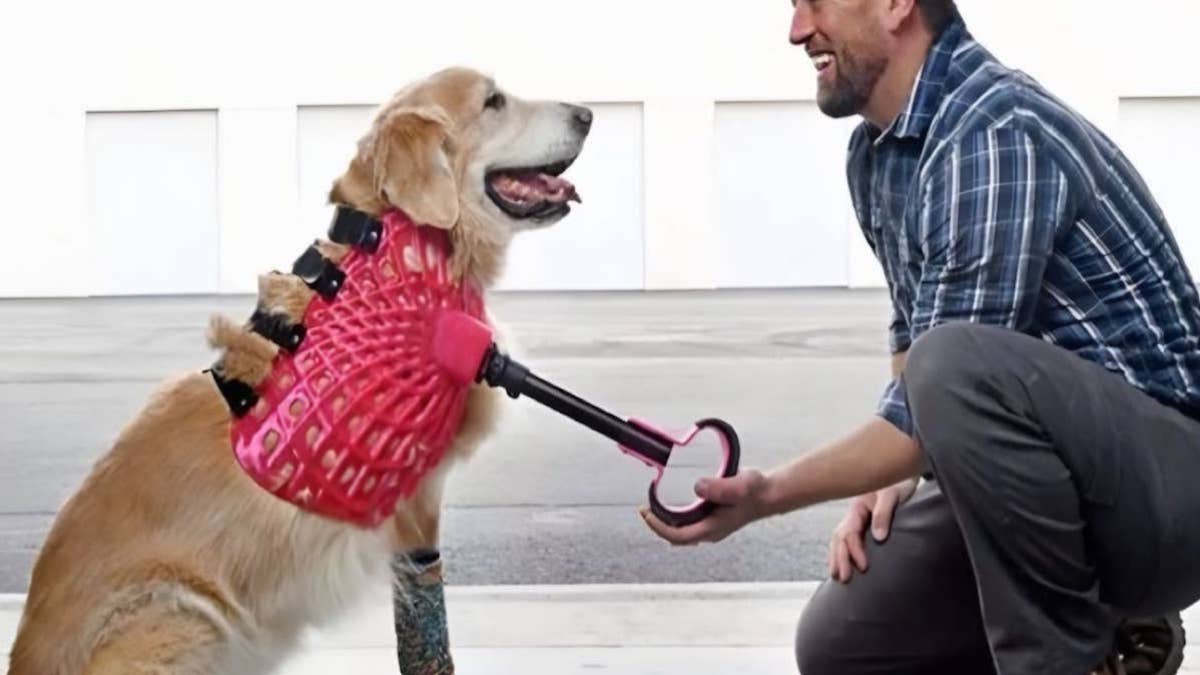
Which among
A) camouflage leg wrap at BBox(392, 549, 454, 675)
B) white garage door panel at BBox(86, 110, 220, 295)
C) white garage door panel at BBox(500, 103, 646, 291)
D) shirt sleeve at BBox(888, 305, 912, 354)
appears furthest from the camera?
white garage door panel at BBox(86, 110, 220, 295)

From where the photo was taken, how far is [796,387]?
10.5 metres

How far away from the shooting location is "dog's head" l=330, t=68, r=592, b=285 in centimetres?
304

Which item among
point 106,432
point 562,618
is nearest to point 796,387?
point 106,432

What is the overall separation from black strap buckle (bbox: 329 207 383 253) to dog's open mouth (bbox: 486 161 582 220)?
1.25 ft

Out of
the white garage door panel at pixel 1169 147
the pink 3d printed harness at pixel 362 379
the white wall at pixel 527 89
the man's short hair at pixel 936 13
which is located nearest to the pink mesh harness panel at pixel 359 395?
the pink 3d printed harness at pixel 362 379

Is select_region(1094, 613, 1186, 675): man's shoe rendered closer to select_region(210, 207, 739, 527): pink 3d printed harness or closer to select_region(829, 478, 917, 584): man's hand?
select_region(829, 478, 917, 584): man's hand

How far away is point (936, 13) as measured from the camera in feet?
8.93

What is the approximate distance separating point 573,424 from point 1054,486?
6503 millimetres

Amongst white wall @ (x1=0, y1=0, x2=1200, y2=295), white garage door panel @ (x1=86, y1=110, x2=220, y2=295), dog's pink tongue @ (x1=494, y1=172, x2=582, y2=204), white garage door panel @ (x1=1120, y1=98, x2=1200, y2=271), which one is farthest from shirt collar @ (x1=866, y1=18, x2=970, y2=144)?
white garage door panel @ (x1=1120, y1=98, x2=1200, y2=271)

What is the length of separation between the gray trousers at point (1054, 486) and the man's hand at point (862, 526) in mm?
475

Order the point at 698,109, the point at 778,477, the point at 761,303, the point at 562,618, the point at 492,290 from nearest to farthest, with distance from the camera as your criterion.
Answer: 1. the point at 778,477
2. the point at 492,290
3. the point at 562,618
4. the point at 761,303
5. the point at 698,109

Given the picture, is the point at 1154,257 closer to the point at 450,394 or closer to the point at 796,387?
the point at 450,394

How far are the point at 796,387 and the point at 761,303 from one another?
32.0 feet

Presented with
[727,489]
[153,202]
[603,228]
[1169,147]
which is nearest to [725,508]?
[727,489]
